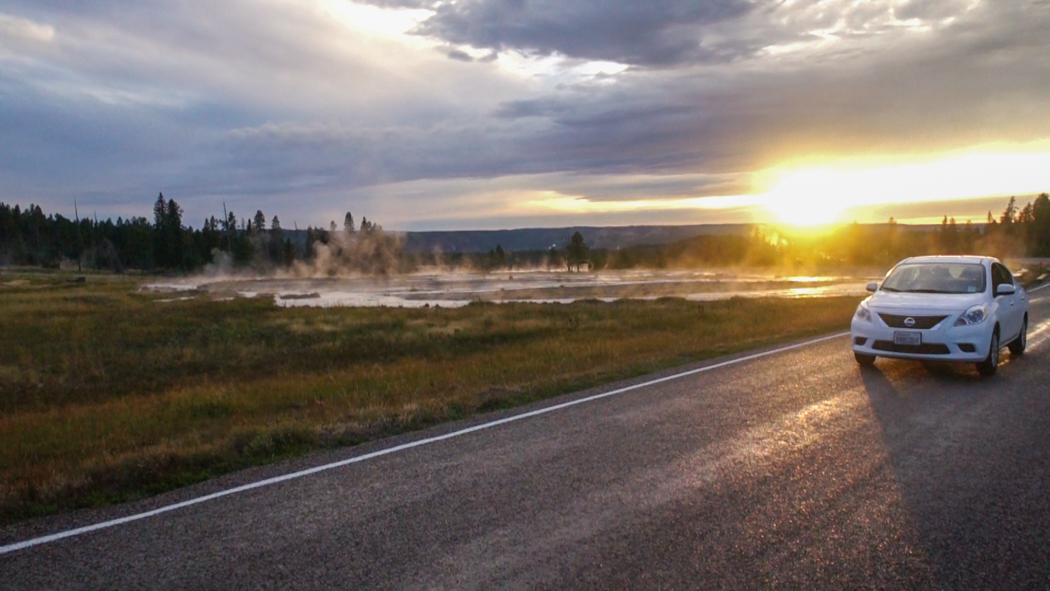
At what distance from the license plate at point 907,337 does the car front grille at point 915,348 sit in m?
0.06

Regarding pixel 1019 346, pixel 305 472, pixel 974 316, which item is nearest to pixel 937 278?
pixel 974 316

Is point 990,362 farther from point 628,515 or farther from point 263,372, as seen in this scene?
point 263,372

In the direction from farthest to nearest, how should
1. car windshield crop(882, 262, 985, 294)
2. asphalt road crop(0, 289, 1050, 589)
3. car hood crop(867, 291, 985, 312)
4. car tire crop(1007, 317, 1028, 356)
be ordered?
car tire crop(1007, 317, 1028, 356), car windshield crop(882, 262, 985, 294), car hood crop(867, 291, 985, 312), asphalt road crop(0, 289, 1050, 589)

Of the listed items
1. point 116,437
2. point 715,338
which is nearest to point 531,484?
point 116,437

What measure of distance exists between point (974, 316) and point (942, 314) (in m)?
0.54

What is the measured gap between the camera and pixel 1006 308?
12.7 m

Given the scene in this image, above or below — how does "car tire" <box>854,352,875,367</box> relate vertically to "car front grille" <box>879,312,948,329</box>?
below

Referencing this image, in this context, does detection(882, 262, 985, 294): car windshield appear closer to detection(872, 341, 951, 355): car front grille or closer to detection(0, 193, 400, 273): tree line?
detection(872, 341, 951, 355): car front grille

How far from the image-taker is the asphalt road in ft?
15.3

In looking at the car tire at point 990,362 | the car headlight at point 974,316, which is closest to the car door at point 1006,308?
the car tire at point 990,362

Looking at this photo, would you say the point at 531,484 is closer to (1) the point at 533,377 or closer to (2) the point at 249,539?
(2) the point at 249,539

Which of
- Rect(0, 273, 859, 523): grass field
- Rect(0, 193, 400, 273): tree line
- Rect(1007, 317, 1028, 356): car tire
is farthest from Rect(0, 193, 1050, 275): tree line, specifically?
Rect(1007, 317, 1028, 356): car tire

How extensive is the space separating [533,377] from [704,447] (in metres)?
6.46

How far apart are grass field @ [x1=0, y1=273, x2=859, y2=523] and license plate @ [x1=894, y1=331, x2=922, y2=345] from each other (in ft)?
13.4
